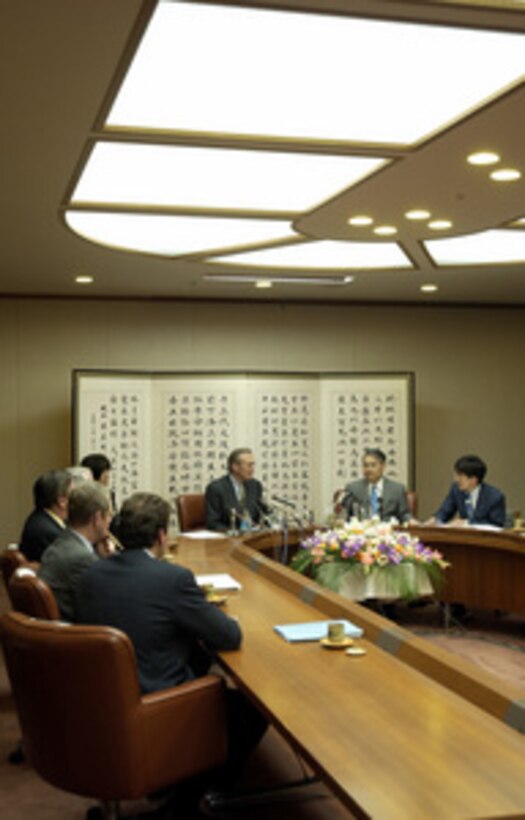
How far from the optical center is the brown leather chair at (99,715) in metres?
2.96

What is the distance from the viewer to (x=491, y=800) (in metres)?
2.10

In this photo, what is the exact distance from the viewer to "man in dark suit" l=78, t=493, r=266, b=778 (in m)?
3.38

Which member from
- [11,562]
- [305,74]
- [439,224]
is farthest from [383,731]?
[439,224]

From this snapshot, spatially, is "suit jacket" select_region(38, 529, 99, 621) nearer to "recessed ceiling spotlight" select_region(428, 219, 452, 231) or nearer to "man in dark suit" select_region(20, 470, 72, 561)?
"man in dark suit" select_region(20, 470, 72, 561)

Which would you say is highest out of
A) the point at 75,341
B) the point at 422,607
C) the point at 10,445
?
the point at 75,341

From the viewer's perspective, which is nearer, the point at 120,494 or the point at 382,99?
the point at 382,99

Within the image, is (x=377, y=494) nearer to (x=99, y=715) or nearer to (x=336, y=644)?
(x=336, y=644)

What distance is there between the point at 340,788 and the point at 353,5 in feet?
6.98

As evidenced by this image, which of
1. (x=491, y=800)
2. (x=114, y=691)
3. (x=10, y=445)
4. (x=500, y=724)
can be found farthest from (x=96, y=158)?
(x=10, y=445)

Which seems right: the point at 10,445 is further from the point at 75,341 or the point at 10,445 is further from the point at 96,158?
the point at 96,158

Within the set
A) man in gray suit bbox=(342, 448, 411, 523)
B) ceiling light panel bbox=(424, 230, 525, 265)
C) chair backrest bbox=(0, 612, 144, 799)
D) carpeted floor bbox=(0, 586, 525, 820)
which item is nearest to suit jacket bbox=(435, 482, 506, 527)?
man in gray suit bbox=(342, 448, 411, 523)

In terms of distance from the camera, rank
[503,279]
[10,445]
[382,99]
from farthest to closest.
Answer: [10,445]
[503,279]
[382,99]

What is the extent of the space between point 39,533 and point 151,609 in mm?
1997

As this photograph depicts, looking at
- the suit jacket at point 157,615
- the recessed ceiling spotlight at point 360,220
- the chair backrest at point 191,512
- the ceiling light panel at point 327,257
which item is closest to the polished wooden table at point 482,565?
the chair backrest at point 191,512
